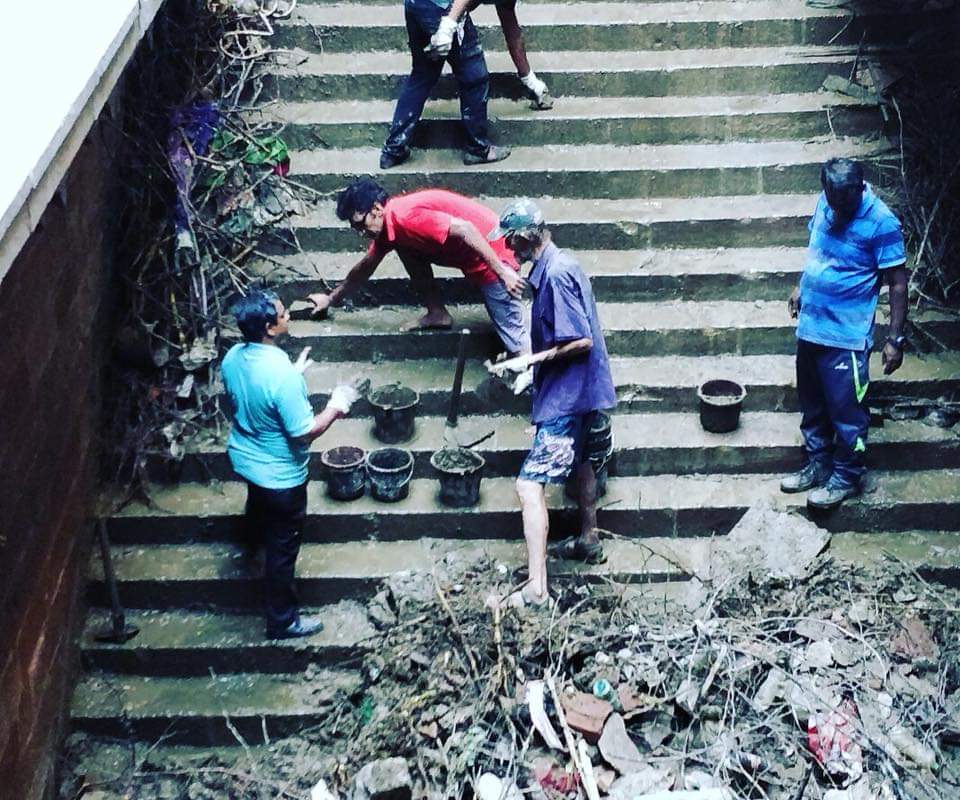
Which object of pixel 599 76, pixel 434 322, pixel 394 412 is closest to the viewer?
pixel 394 412

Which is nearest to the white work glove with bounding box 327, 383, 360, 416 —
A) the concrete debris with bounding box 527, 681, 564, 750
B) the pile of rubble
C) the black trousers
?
the black trousers

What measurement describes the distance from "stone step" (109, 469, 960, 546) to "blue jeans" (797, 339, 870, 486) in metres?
0.27

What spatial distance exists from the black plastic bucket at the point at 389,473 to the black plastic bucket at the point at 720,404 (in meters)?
1.84

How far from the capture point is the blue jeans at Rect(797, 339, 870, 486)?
6352 millimetres

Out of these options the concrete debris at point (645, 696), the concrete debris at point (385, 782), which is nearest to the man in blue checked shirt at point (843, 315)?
the concrete debris at point (645, 696)

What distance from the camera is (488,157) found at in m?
8.03

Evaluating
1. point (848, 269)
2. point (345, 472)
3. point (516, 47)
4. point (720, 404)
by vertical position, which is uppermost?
point (516, 47)

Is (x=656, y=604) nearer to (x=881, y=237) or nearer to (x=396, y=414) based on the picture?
(x=396, y=414)

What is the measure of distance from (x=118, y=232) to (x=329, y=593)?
2.65 m

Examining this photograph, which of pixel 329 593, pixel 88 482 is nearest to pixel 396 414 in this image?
pixel 329 593

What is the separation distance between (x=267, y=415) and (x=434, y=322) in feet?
6.18

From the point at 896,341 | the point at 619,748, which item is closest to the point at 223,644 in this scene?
the point at 619,748

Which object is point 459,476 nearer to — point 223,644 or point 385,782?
point 223,644

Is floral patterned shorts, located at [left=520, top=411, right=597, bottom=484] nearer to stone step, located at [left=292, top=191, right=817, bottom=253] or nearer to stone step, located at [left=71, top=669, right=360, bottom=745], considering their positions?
stone step, located at [left=71, top=669, right=360, bottom=745]
